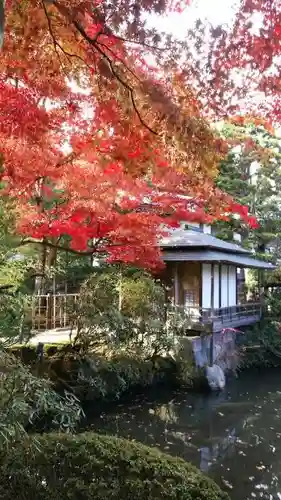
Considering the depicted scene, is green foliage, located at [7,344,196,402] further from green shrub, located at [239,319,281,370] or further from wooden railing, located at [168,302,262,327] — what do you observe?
green shrub, located at [239,319,281,370]

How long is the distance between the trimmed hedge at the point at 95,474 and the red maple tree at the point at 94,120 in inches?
108

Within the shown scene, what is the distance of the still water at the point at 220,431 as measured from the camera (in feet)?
22.9

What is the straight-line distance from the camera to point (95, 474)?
10.8ft

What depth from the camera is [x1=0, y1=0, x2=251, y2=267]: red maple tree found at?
3727 mm

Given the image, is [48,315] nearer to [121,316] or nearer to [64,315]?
[64,315]

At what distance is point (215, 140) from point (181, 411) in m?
7.56

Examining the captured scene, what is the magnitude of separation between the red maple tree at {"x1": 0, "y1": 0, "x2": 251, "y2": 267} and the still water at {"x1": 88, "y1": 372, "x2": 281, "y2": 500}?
3.82m

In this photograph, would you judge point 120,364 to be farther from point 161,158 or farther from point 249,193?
point 249,193

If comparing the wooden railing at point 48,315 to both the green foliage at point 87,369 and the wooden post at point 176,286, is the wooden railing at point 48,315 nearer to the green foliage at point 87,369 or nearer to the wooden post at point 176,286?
the green foliage at point 87,369

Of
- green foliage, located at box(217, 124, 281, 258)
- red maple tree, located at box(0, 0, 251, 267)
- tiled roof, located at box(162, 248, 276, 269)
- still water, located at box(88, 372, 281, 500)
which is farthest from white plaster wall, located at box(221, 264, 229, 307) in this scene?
red maple tree, located at box(0, 0, 251, 267)

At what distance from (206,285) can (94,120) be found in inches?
395

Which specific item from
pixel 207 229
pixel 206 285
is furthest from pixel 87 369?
pixel 207 229

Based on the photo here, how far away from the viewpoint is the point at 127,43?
12.6ft

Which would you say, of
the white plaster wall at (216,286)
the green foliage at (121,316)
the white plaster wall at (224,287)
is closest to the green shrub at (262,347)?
the white plaster wall at (224,287)
